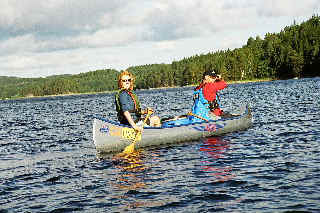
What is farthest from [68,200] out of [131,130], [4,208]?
[131,130]

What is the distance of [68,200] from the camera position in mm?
8922

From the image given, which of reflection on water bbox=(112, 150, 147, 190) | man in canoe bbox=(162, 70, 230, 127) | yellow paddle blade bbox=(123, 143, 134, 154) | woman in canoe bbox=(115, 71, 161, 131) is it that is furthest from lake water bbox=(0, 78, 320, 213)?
woman in canoe bbox=(115, 71, 161, 131)

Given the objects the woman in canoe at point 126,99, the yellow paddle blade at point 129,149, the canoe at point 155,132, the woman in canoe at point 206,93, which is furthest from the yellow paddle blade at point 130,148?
the woman in canoe at point 206,93

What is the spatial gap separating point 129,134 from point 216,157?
11.6ft

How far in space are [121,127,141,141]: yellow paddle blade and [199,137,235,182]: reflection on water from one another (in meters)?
2.40

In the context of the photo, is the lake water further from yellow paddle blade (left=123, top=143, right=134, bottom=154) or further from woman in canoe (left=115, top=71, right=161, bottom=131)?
woman in canoe (left=115, top=71, right=161, bottom=131)

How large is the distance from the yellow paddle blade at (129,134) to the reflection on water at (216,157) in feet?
7.87

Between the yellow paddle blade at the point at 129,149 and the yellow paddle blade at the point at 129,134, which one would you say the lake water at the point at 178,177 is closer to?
the yellow paddle blade at the point at 129,149

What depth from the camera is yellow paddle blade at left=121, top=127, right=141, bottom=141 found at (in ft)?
46.8

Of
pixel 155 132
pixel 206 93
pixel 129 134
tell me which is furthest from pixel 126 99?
pixel 206 93

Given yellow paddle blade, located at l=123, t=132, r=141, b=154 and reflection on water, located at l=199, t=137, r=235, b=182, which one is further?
yellow paddle blade, located at l=123, t=132, r=141, b=154

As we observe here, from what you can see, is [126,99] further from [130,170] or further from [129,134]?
[130,170]

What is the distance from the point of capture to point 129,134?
14383 mm

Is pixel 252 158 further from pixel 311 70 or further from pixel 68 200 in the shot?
pixel 311 70
